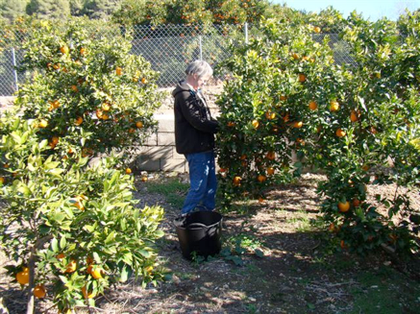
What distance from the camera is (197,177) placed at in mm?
4027

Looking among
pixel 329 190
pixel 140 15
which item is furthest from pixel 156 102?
pixel 140 15

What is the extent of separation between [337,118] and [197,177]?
140 centimetres

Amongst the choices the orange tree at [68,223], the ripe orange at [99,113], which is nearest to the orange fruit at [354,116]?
the orange tree at [68,223]

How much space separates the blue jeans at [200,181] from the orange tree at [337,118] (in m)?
0.17

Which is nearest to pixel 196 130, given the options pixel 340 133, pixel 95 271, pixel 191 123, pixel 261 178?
pixel 191 123

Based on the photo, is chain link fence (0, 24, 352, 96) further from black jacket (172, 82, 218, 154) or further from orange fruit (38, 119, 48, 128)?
black jacket (172, 82, 218, 154)

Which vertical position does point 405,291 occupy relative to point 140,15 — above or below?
below

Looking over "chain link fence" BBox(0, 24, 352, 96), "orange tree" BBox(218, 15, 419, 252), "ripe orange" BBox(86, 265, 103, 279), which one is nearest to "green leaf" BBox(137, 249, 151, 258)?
"ripe orange" BBox(86, 265, 103, 279)

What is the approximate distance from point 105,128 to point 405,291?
3469mm

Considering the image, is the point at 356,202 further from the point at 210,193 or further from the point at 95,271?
the point at 95,271

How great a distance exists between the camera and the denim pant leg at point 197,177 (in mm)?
3994

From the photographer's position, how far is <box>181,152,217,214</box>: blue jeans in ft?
13.1

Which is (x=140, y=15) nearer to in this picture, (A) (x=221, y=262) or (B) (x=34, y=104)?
(B) (x=34, y=104)

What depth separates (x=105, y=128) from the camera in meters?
4.91
